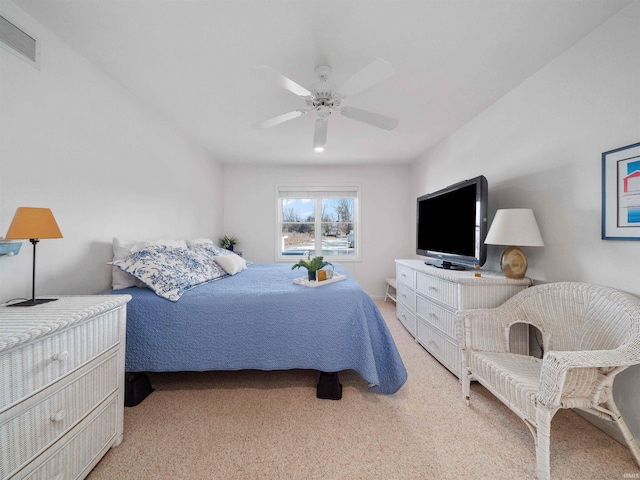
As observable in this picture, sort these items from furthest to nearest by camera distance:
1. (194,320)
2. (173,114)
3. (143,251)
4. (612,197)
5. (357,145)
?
(357,145) < (173,114) < (143,251) < (194,320) < (612,197)

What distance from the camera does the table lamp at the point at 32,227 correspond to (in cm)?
122

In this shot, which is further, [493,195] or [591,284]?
[493,195]

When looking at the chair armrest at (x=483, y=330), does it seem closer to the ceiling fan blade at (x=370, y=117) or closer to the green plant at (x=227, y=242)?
the ceiling fan blade at (x=370, y=117)

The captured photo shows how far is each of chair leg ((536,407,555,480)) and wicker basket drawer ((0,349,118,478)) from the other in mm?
2127

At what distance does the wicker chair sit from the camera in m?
1.18

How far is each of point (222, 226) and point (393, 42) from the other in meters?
3.80

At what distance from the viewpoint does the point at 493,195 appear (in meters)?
2.50

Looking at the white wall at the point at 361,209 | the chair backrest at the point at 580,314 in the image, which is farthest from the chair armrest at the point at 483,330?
the white wall at the point at 361,209

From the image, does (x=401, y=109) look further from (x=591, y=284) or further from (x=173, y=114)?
(x=173, y=114)

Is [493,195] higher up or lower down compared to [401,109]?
lower down

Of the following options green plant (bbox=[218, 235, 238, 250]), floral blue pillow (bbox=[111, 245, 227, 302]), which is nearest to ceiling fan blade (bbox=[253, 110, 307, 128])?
floral blue pillow (bbox=[111, 245, 227, 302])

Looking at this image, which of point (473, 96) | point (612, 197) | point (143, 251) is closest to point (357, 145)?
point (473, 96)

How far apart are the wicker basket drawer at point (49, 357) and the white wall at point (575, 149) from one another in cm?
284

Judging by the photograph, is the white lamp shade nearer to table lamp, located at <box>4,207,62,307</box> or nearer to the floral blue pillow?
the floral blue pillow
